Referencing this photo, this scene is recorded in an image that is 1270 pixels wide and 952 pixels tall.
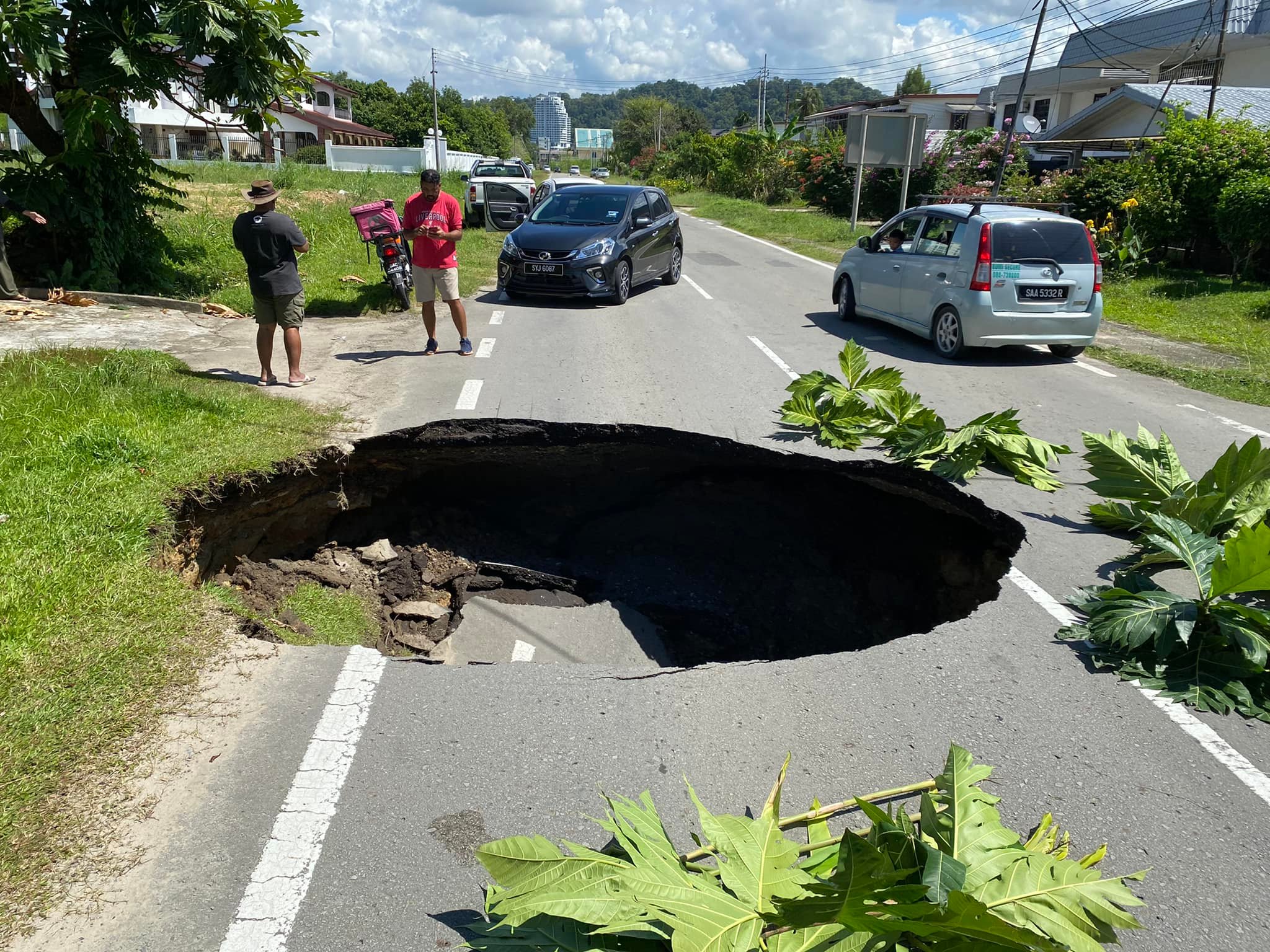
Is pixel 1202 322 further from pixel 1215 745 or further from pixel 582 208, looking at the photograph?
pixel 1215 745

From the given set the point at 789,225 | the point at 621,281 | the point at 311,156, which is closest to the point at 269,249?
the point at 621,281

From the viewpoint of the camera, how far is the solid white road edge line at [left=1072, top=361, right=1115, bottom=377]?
1063 cm

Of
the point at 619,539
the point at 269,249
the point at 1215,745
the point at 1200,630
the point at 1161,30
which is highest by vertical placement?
the point at 1161,30

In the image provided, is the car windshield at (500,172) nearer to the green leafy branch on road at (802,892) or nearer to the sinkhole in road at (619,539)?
the sinkhole in road at (619,539)

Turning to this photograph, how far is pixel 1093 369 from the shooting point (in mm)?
10922

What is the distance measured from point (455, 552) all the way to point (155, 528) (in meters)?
2.86

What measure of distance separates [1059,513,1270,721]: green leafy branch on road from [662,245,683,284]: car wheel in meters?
13.2

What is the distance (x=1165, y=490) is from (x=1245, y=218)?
504 inches

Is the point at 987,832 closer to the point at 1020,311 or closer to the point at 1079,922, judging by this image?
the point at 1079,922

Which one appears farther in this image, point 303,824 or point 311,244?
point 311,244

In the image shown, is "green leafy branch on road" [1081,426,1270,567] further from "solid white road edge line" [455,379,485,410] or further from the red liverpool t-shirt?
the red liverpool t-shirt

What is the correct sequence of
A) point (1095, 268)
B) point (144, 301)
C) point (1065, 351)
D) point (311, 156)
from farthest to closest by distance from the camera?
point (311, 156)
point (144, 301)
point (1065, 351)
point (1095, 268)

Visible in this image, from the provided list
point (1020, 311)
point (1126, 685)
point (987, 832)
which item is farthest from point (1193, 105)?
point (987, 832)

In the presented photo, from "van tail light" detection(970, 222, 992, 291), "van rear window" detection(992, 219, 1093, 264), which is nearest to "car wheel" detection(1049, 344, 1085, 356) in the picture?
"van rear window" detection(992, 219, 1093, 264)
